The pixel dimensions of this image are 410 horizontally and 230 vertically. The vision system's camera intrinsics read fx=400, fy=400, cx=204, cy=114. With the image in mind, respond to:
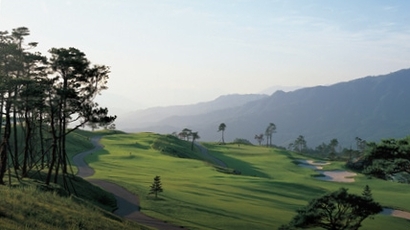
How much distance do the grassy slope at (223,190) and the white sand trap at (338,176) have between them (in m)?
3.26

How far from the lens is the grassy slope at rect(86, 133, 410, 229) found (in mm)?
43531

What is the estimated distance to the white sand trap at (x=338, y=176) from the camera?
10875cm

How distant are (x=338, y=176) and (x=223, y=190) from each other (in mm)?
62780

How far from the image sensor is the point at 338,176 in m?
116

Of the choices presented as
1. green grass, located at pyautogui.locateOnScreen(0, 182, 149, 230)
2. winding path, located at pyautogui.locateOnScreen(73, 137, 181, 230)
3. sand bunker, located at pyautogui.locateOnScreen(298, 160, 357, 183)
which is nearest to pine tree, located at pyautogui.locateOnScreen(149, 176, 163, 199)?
winding path, located at pyautogui.locateOnScreen(73, 137, 181, 230)

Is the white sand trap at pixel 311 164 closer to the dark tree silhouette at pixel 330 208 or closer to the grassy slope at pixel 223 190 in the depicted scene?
the grassy slope at pixel 223 190

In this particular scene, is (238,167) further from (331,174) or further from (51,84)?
(51,84)

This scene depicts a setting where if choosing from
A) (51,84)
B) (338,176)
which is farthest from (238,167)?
Answer: (51,84)

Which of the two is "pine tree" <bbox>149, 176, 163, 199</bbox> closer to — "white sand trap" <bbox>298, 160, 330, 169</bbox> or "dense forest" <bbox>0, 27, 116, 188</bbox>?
"dense forest" <bbox>0, 27, 116, 188</bbox>

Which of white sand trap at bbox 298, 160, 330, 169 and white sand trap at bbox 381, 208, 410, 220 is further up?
white sand trap at bbox 298, 160, 330, 169

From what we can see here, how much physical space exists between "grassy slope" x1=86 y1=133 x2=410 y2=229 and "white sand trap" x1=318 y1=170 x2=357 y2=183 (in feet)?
10.7

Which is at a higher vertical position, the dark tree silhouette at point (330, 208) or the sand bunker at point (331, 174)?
the dark tree silhouette at point (330, 208)

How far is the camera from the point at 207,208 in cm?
4700

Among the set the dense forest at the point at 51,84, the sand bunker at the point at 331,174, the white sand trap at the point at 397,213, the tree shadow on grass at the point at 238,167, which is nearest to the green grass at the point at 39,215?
the dense forest at the point at 51,84
